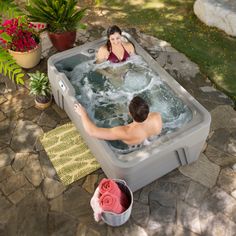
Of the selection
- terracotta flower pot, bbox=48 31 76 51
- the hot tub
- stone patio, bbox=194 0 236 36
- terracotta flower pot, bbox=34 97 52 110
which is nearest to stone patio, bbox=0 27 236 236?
terracotta flower pot, bbox=34 97 52 110

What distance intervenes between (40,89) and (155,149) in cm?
223

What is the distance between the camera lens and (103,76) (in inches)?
215

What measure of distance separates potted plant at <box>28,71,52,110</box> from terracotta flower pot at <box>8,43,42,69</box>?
0.65m

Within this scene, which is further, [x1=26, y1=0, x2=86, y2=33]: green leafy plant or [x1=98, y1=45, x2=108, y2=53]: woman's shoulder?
[x1=26, y1=0, x2=86, y2=33]: green leafy plant

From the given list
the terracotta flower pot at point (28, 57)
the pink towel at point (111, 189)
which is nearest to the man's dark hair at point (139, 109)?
the pink towel at point (111, 189)

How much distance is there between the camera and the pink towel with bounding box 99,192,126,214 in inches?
145

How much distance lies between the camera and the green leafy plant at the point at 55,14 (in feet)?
18.2

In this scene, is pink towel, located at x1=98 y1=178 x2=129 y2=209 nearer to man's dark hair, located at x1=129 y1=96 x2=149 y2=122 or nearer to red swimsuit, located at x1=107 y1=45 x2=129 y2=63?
man's dark hair, located at x1=129 y1=96 x2=149 y2=122

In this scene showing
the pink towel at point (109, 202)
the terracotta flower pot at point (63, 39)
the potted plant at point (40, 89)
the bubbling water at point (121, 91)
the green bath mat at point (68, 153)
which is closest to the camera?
the pink towel at point (109, 202)

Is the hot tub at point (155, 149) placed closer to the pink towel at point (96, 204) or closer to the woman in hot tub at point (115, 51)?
the pink towel at point (96, 204)

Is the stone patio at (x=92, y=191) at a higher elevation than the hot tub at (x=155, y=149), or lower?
lower

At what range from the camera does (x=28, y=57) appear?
582 cm

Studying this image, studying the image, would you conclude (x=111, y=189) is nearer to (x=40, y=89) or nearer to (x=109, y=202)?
(x=109, y=202)

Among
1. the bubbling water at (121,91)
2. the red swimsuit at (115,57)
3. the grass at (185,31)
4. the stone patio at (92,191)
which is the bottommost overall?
the stone patio at (92,191)
